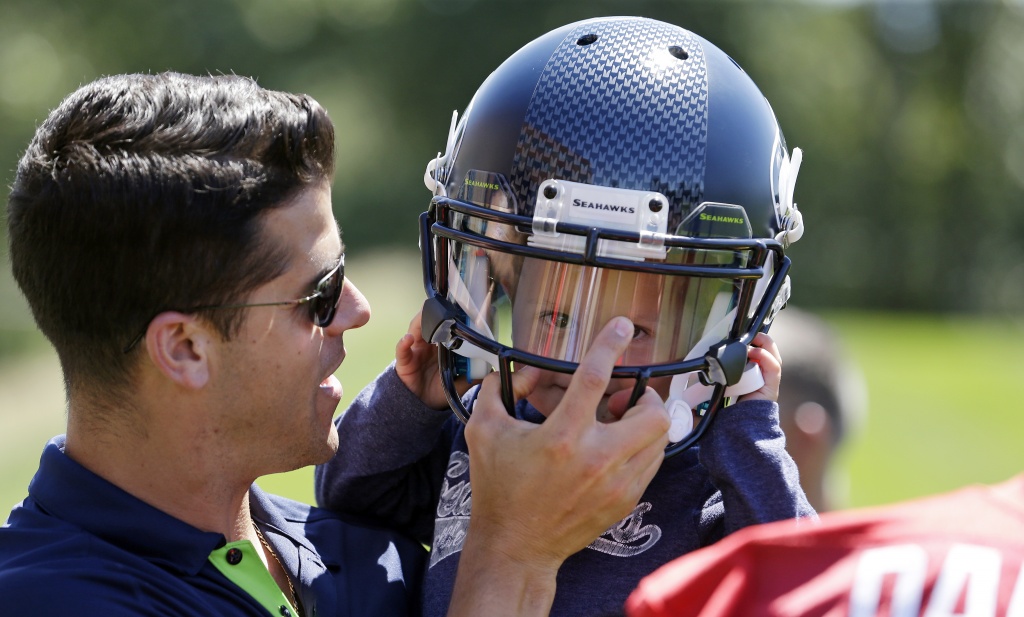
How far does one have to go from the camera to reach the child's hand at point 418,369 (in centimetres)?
266

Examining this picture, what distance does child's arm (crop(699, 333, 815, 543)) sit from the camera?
2.15 metres

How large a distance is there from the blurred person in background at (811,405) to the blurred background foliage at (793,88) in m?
18.6

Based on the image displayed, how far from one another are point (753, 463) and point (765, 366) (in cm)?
24

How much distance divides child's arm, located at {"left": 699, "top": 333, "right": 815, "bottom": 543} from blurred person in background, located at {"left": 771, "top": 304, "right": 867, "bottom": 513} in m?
1.88

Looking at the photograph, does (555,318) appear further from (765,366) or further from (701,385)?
(765,366)

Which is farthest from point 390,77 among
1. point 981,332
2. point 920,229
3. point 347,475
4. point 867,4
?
point 347,475

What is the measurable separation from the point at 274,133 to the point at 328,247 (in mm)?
273

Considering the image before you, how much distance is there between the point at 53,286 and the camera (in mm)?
2234

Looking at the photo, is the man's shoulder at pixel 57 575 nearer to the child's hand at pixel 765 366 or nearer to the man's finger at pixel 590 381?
the man's finger at pixel 590 381

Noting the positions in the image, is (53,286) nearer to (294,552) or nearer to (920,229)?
(294,552)

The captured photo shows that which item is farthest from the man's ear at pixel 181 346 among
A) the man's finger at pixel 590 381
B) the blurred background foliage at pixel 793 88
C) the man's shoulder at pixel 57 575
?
the blurred background foliage at pixel 793 88

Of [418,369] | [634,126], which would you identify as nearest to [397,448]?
[418,369]

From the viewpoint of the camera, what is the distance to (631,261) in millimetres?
2160

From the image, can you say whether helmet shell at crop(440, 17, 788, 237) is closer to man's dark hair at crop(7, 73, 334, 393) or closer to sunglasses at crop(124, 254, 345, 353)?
sunglasses at crop(124, 254, 345, 353)
